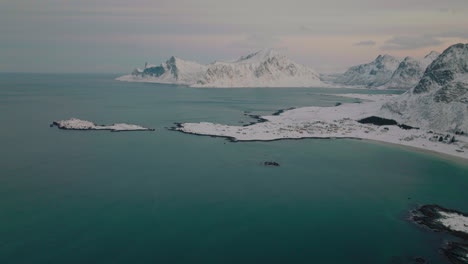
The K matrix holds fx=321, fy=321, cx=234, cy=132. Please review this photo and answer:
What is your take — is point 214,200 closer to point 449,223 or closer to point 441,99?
point 449,223

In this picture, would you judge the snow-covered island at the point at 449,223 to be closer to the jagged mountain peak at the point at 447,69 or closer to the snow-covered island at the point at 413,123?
the snow-covered island at the point at 413,123

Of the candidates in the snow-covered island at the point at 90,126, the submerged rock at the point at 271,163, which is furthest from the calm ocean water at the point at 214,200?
the snow-covered island at the point at 90,126

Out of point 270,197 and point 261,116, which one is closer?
point 270,197

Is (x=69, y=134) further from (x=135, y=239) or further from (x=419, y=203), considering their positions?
(x=419, y=203)

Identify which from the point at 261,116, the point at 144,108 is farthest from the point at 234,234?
the point at 144,108

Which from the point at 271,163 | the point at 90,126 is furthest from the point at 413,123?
the point at 90,126

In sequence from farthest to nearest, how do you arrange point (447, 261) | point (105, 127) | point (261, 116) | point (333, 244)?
point (261, 116) → point (105, 127) → point (333, 244) → point (447, 261)
